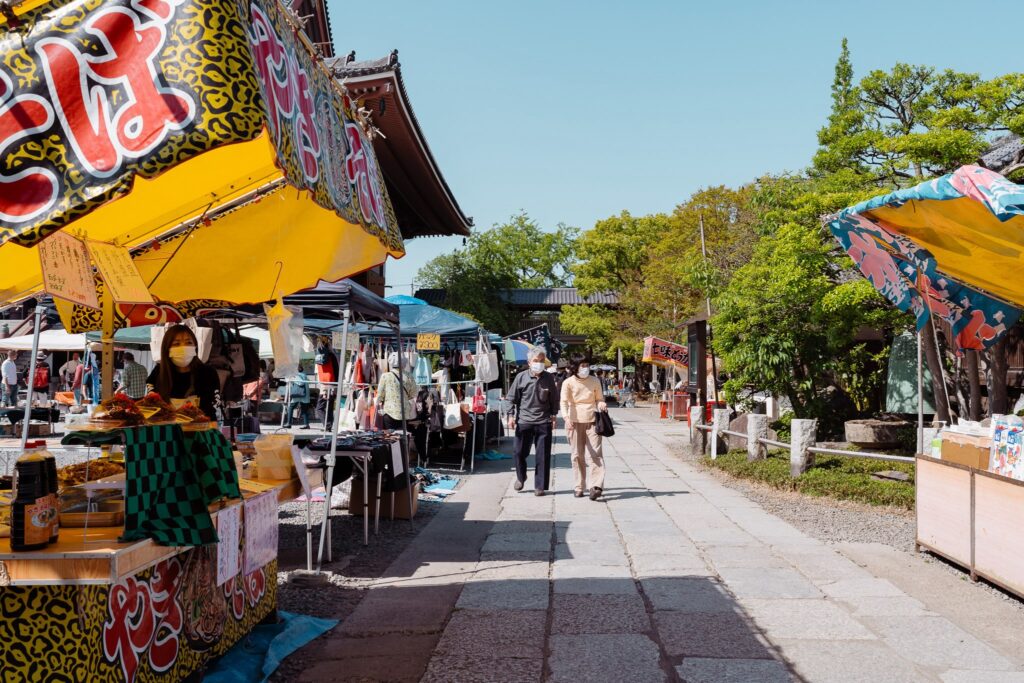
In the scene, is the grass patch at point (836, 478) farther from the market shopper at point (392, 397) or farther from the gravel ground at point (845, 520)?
the market shopper at point (392, 397)

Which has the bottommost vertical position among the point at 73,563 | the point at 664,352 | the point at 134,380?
the point at 73,563

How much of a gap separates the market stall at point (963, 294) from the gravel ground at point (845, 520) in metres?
0.25

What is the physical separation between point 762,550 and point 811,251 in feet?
22.9

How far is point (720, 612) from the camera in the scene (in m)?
5.04

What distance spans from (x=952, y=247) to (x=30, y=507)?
5.74m

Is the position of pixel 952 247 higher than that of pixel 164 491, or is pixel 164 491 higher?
pixel 952 247

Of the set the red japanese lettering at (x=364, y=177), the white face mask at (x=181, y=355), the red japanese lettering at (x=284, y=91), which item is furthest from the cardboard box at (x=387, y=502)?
the red japanese lettering at (x=284, y=91)

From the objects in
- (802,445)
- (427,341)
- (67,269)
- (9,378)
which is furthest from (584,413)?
(9,378)

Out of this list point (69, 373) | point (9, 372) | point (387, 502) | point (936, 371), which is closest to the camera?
point (387, 502)

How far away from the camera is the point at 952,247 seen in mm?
5762

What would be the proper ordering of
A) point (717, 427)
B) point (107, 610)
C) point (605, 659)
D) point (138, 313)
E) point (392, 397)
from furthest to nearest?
point (717, 427)
point (392, 397)
point (138, 313)
point (605, 659)
point (107, 610)

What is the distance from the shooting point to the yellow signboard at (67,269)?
142 inches

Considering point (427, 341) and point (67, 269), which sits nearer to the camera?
point (67, 269)

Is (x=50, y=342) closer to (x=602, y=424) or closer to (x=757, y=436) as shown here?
(x=602, y=424)
